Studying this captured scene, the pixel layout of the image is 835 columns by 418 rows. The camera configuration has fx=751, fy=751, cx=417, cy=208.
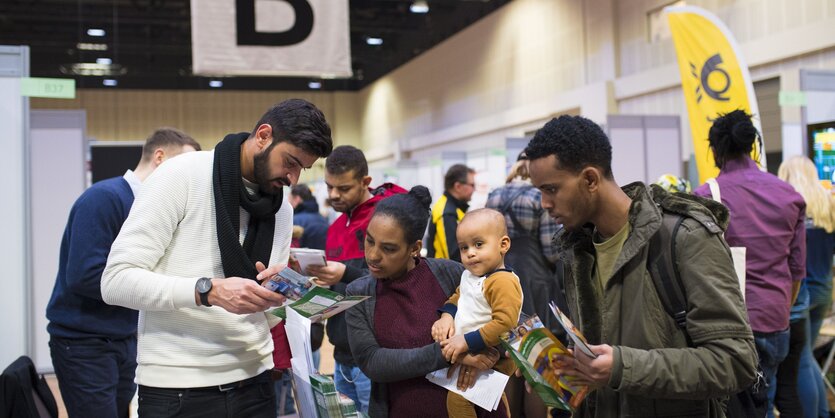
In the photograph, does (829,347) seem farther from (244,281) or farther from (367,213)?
(244,281)

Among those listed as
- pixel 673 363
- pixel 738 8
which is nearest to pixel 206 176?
pixel 673 363

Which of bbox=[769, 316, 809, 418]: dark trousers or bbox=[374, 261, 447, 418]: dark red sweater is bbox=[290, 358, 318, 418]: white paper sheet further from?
bbox=[769, 316, 809, 418]: dark trousers

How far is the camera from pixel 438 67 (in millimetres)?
19391

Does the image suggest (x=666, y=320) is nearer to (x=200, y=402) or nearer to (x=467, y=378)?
(x=467, y=378)

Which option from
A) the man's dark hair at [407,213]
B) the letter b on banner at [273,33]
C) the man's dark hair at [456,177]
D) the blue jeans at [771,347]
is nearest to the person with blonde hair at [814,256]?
the blue jeans at [771,347]

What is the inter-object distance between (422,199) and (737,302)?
3.82ft

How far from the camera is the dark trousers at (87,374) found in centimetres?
289

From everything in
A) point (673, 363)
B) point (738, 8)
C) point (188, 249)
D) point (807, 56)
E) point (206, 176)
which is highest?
point (738, 8)

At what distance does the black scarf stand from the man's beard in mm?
35

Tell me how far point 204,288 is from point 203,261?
0.50 feet

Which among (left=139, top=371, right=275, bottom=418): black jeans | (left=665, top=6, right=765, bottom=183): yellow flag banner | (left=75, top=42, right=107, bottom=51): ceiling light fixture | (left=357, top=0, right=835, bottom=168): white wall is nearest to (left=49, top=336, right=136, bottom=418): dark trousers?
(left=139, top=371, right=275, bottom=418): black jeans

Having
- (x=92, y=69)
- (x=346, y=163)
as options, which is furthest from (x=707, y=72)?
(x=92, y=69)

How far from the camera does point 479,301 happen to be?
7.36 feet

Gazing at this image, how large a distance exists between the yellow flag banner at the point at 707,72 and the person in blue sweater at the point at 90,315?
15.4ft
